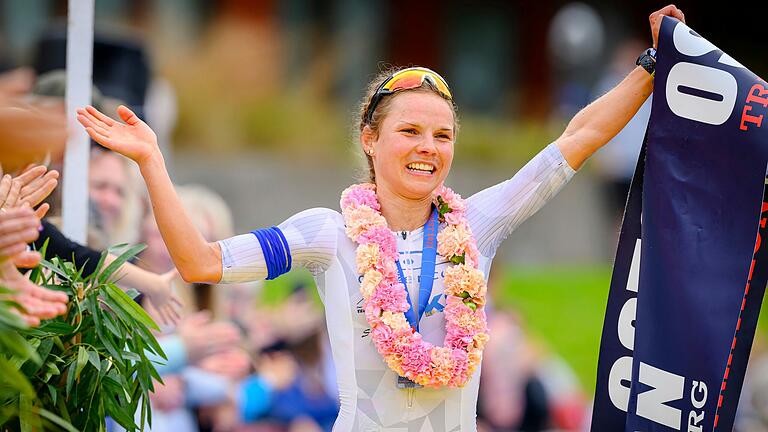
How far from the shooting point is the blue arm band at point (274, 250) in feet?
12.2

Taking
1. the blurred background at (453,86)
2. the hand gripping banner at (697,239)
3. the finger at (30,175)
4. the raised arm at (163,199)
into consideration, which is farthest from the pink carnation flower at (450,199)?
the blurred background at (453,86)

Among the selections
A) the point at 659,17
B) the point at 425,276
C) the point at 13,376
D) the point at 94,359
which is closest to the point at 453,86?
the point at 659,17

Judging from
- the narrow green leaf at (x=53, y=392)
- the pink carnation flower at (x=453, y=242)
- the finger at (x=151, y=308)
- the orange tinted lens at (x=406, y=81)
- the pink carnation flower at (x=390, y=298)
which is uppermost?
the orange tinted lens at (x=406, y=81)

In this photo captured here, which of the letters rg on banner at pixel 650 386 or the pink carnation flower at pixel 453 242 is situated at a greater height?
the pink carnation flower at pixel 453 242

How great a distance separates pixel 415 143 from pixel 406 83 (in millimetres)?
216

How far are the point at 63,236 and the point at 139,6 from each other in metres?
10.4

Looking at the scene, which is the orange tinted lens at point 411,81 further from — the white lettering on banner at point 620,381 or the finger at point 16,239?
the finger at point 16,239

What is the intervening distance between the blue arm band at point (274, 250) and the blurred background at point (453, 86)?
4.70 m

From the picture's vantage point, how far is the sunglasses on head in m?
3.97

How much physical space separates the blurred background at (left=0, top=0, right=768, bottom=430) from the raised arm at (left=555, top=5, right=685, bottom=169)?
4350 mm

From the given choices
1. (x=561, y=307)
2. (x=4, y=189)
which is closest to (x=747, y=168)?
(x=4, y=189)

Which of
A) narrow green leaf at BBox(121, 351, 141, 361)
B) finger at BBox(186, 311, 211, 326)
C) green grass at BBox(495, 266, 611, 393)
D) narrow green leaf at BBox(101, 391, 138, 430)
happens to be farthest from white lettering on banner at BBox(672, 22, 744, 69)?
green grass at BBox(495, 266, 611, 393)

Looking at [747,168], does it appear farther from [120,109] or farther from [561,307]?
[561,307]

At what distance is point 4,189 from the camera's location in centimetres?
379
